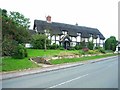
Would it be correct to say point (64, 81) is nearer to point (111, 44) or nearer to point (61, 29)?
point (61, 29)

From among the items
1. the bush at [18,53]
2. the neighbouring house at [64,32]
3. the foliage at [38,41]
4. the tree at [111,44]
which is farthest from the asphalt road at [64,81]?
the tree at [111,44]

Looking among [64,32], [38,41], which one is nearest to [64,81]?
[38,41]

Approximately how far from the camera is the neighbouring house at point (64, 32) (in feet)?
208

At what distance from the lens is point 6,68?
23.5 meters

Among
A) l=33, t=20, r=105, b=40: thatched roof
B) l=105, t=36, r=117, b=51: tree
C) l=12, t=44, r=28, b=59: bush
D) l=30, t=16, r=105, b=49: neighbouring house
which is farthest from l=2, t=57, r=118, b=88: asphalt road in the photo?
l=105, t=36, r=117, b=51: tree

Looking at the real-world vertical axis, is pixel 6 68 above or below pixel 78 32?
below

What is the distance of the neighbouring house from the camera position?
208ft

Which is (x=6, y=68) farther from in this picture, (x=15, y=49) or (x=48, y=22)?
(x=48, y=22)

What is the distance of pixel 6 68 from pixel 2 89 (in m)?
11.2

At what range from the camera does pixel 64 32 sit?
230ft

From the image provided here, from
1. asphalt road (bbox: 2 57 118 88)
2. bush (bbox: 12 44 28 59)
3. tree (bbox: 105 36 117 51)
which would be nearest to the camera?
asphalt road (bbox: 2 57 118 88)

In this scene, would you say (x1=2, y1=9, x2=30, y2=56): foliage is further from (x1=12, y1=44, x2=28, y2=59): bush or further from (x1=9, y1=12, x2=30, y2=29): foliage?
(x1=9, y1=12, x2=30, y2=29): foliage

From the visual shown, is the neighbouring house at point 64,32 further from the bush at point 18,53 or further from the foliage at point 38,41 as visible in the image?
the bush at point 18,53

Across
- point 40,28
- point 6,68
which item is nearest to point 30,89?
point 6,68
